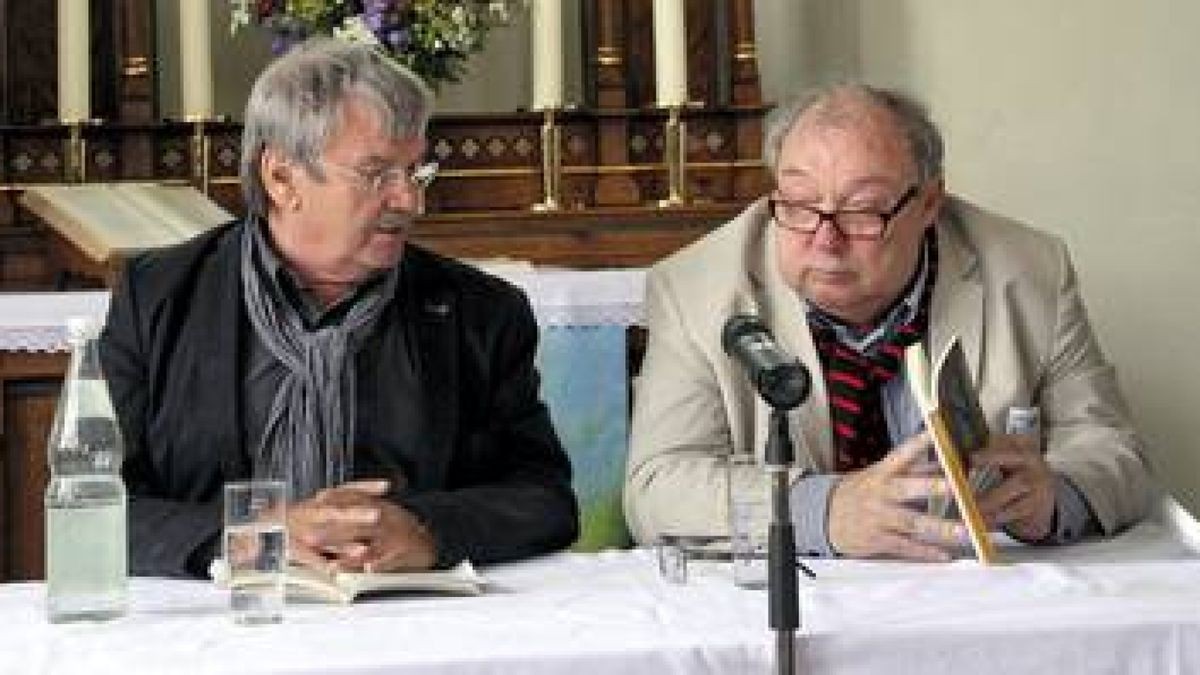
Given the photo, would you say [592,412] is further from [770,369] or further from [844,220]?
[770,369]

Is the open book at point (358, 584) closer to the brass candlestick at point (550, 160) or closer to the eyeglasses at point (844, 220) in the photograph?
the eyeglasses at point (844, 220)

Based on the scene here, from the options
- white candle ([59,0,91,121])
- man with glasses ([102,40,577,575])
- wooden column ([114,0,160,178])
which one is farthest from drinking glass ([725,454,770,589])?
wooden column ([114,0,160,178])

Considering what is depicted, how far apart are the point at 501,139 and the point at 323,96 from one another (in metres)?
1.95

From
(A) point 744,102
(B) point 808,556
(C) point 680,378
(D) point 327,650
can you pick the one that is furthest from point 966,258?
(A) point 744,102

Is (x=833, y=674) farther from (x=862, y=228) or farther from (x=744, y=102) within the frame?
(x=744, y=102)

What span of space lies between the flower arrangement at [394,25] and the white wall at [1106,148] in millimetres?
912

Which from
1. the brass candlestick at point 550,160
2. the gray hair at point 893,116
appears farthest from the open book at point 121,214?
the gray hair at point 893,116

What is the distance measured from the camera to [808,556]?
230 centimetres

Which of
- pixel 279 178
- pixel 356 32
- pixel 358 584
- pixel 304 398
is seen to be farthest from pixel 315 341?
pixel 356 32

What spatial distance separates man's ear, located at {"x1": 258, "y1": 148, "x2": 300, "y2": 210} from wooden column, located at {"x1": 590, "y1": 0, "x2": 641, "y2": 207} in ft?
6.19

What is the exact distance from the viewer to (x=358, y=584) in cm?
201

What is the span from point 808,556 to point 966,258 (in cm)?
59

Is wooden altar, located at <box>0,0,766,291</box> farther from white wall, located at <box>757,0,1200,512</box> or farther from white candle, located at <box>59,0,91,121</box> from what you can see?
white wall, located at <box>757,0,1200,512</box>

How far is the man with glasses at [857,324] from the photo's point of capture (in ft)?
8.36
